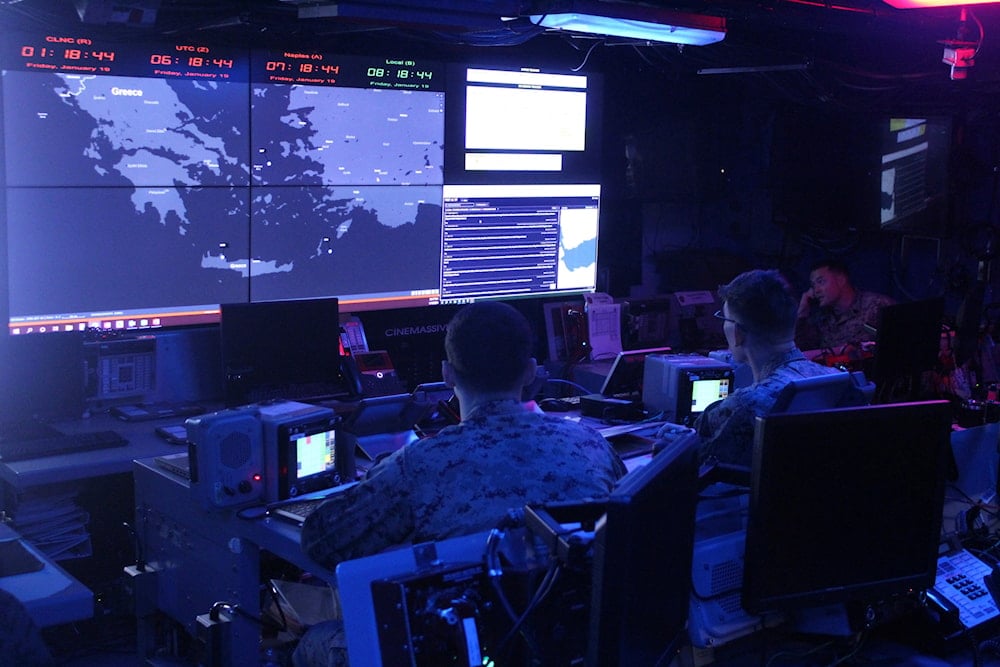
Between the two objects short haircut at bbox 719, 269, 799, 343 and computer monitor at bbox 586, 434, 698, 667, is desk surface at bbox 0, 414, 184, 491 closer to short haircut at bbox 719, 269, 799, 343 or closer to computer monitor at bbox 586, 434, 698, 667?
short haircut at bbox 719, 269, 799, 343

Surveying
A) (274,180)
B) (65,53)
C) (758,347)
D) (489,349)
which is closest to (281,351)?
(274,180)

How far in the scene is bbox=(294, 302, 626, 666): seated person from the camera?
90.5 inches

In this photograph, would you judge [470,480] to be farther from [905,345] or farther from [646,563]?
[905,345]

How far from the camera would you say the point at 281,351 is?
192 inches

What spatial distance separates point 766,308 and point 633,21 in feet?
5.70

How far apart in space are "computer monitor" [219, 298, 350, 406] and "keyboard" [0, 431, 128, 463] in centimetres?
58

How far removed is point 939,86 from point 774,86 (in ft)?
3.42

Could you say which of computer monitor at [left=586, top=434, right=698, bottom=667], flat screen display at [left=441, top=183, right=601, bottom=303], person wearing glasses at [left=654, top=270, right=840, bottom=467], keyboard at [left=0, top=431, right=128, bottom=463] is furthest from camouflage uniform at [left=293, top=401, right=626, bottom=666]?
flat screen display at [left=441, top=183, right=601, bottom=303]

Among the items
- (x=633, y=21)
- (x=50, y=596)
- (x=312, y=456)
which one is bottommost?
(x=50, y=596)

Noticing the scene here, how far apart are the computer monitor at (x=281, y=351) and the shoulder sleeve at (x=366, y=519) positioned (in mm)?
2284

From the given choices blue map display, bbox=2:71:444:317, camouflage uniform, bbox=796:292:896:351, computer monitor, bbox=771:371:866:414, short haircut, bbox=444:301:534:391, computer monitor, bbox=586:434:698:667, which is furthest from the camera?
camouflage uniform, bbox=796:292:896:351

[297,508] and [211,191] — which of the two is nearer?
[297,508]

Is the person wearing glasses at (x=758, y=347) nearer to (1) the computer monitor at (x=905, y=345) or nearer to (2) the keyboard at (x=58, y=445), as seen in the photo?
(1) the computer monitor at (x=905, y=345)

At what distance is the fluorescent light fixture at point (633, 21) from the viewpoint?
15.0ft
